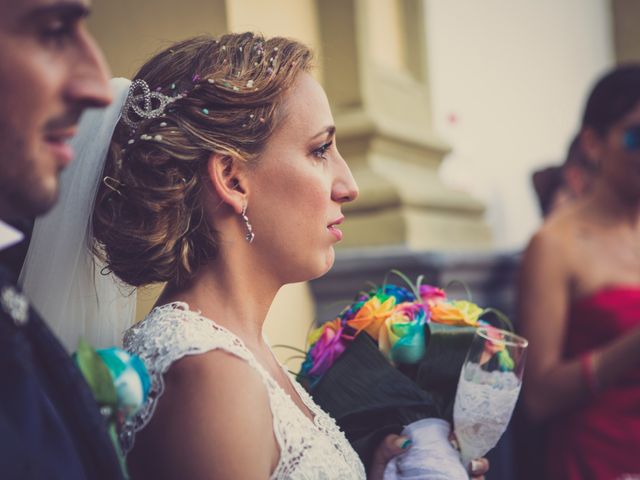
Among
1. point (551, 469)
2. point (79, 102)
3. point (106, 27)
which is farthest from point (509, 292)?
point (79, 102)

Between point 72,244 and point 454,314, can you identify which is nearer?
point 72,244

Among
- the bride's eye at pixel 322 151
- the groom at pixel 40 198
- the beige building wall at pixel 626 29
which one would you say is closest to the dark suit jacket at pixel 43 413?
the groom at pixel 40 198

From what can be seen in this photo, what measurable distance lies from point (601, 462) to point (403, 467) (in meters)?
1.39

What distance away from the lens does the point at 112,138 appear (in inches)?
69.1

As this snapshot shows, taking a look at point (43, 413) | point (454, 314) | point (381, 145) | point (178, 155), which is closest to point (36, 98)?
point (43, 413)

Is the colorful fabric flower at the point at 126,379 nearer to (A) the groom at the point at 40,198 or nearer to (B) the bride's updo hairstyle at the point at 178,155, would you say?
(A) the groom at the point at 40,198

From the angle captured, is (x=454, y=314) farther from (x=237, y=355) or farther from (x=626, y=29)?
(x=626, y=29)

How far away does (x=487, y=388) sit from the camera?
173 cm

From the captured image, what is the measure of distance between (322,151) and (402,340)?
1.56 ft

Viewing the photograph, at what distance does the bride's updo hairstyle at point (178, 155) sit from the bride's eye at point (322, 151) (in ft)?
0.37

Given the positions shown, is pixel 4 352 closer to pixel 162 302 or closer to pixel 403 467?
pixel 162 302

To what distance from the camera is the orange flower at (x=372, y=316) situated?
191 centimetres

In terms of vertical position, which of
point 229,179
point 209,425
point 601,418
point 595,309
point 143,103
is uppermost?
point 143,103

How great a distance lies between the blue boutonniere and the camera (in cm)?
119
